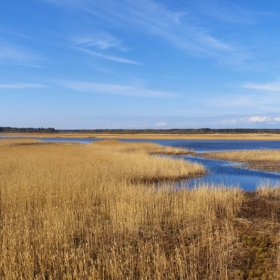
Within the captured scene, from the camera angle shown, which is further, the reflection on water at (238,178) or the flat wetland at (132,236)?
the reflection on water at (238,178)

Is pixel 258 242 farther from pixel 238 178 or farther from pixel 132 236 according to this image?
pixel 238 178

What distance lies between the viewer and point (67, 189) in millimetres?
11000

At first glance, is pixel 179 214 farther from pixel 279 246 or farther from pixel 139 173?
pixel 139 173

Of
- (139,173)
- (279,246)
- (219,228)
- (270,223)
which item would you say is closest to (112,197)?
(219,228)

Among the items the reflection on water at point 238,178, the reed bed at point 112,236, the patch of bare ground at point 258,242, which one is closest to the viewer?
the reed bed at point 112,236

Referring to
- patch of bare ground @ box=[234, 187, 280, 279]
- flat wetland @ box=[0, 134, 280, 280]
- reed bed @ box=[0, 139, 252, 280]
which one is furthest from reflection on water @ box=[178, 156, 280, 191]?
patch of bare ground @ box=[234, 187, 280, 279]

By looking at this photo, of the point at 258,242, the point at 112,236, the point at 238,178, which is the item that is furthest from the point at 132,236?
the point at 238,178

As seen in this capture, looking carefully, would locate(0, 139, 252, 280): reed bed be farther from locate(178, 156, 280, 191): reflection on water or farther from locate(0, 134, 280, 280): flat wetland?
locate(178, 156, 280, 191): reflection on water

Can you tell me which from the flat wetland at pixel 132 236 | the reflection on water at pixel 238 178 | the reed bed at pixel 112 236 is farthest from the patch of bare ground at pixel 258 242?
the reflection on water at pixel 238 178

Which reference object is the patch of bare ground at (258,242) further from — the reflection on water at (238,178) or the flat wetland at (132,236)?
the reflection on water at (238,178)

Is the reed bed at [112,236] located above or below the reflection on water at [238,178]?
above

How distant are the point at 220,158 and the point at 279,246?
27565 mm

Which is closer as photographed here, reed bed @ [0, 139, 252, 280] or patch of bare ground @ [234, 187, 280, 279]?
reed bed @ [0, 139, 252, 280]

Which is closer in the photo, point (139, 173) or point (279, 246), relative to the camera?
point (279, 246)
